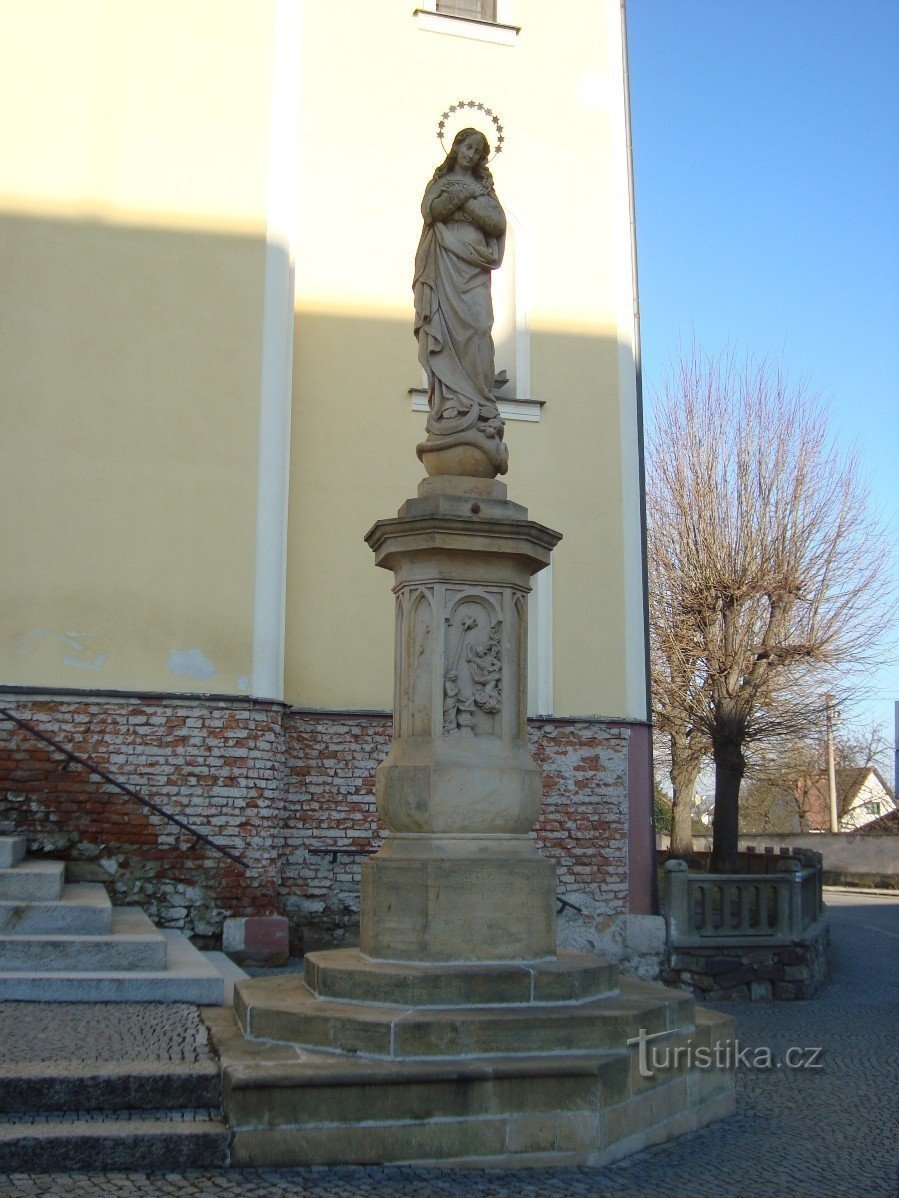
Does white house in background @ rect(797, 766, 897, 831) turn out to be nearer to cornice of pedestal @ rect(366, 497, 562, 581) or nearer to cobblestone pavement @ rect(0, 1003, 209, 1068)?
cornice of pedestal @ rect(366, 497, 562, 581)

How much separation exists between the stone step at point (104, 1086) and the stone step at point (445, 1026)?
43 cm

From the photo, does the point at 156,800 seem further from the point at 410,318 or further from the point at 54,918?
the point at 410,318

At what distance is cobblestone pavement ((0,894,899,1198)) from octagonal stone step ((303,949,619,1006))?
2.62 feet

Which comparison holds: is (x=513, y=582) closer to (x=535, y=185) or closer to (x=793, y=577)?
(x=535, y=185)

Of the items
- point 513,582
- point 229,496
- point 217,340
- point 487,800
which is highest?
point 217,340

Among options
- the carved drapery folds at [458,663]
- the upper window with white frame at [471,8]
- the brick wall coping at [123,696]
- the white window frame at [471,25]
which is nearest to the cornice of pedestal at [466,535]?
the carved drapery folds at [458,663]

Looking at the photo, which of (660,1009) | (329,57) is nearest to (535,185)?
(329,57)

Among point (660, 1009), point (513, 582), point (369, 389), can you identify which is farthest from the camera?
point (369, 389)

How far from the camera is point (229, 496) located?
1062 cm

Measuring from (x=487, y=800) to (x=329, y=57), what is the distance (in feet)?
31.8

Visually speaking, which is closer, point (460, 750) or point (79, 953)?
point (460, 750)

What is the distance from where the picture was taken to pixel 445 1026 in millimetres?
5090

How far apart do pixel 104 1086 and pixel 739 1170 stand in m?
2.68

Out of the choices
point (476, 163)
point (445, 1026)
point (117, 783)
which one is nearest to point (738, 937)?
point (117, 783)
